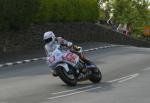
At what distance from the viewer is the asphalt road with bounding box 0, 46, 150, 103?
A: 43.9 feet

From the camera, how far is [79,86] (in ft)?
52.4

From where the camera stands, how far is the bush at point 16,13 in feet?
90.6

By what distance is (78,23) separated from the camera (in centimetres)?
3841

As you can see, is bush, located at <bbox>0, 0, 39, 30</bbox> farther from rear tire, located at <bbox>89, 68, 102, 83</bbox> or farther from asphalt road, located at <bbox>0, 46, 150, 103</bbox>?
rear tire, located at <bbox>89, 68, 102, 83</bbox>

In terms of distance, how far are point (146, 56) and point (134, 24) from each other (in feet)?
129

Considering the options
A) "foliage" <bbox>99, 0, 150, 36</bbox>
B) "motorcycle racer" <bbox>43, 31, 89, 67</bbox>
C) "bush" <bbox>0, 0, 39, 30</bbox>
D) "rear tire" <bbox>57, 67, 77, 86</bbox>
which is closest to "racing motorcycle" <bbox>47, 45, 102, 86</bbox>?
"rear tire" <bbox>57, 67, 77, 86</bbox>

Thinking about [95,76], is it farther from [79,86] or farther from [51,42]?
[51,42]

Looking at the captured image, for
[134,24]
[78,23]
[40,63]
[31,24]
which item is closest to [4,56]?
[40,63]

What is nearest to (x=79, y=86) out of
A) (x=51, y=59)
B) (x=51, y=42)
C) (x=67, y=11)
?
(x=51, y=59)

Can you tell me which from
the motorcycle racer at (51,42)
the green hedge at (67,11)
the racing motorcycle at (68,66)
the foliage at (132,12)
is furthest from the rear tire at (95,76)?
the foliage at (132,12)

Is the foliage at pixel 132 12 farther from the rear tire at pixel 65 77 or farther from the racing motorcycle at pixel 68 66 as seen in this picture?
the rear tire at pixel 65 77

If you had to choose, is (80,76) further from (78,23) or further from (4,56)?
(78,23)

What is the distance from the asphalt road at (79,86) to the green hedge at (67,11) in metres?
10.0

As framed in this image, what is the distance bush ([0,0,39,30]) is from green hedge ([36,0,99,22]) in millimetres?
2486
